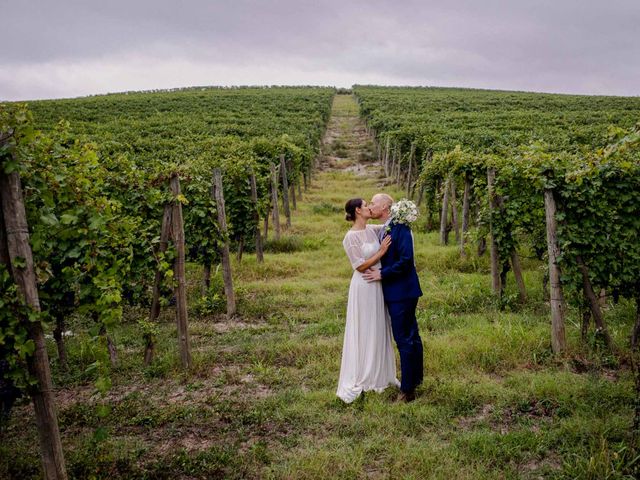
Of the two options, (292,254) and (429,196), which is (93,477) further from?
(429,196)

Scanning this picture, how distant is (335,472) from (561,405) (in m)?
2.64

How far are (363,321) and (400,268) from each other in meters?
0.81

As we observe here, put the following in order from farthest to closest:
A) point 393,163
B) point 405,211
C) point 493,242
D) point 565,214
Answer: point 393,163 < point 493,242 < point 565,214 < point 405,211

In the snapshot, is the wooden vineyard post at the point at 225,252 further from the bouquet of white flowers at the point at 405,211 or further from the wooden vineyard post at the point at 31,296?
the wooden vineyard post at the point at 31,296

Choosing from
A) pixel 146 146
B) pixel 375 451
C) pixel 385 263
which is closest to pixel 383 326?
pixel 385 263

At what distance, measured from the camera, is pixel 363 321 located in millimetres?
6230

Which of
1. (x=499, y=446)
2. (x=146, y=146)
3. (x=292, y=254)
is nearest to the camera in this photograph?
(x=499, y=446)

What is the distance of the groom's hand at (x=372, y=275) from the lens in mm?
6098

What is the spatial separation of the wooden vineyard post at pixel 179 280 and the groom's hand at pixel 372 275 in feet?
8.28

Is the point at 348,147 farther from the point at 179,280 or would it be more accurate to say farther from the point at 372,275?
the point at 372,275

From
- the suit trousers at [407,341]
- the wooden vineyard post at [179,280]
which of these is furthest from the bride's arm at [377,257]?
the wooden vineyard post at [179,280]

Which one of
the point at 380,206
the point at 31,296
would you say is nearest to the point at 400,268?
the point at 380,206

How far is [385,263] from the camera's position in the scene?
20.2 feet

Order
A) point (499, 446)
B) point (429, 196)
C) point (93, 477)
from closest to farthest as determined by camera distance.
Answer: point (93, 477), point (499, 446), point (429, 196)
